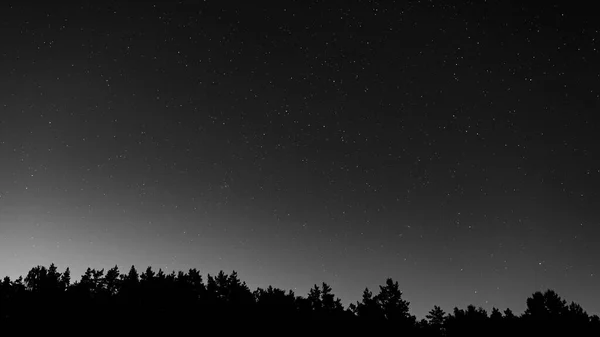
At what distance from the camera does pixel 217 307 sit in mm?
54469

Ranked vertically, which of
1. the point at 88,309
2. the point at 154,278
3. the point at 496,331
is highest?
the point at 154,278

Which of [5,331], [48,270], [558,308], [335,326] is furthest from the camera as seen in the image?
[558,308]

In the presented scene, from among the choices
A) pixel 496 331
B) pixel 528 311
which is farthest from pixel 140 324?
pixel 528 311

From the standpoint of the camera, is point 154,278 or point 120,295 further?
point 154,278

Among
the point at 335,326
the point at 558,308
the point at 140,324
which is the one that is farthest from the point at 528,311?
the point at 140,324

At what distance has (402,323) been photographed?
61.0 meters

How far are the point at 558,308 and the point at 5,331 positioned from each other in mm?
82118

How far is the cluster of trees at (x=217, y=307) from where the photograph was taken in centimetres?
4706

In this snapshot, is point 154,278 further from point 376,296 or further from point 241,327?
point 376,296

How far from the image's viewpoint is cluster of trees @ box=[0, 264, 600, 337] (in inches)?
1853

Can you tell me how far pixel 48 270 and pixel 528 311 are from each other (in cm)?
8205

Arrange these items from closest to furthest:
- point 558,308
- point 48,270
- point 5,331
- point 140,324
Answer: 1. point 5,331
2. point 140,324
3. point 48,270
4. point 558,308

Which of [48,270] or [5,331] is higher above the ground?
[48,270]

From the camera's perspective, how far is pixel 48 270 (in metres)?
64.8
